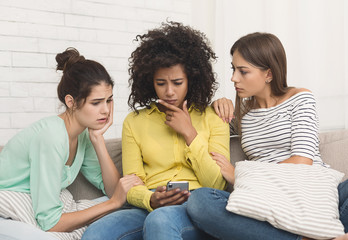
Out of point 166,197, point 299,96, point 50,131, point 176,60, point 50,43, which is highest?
point 50,43

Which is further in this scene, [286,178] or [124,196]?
[124,196]

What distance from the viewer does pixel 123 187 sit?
170 cm

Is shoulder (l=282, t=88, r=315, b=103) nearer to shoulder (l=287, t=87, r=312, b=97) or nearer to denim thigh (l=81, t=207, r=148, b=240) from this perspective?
shoulder (l=287, t=87, r=312, b=97)

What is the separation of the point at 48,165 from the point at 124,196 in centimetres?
34

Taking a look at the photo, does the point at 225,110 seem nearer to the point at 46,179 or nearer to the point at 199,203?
the point at 199,203

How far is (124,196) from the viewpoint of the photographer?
171 cm

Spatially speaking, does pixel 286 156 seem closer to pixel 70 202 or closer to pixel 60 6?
pixel 70 202

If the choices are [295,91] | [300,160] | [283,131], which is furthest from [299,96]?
[300,160]

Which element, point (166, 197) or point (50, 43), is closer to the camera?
point (166, 197)

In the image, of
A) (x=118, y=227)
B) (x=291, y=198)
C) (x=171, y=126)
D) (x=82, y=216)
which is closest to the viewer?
→ (x=291, y=198)

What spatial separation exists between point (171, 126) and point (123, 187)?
0.33m

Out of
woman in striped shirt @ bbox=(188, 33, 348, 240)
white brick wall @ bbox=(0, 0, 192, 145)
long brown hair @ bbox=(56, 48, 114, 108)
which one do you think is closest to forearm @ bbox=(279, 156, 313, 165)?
woman in striped shirt @ bbox=(188, 33, 348, 240)

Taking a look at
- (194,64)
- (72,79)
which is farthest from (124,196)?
(194,64)

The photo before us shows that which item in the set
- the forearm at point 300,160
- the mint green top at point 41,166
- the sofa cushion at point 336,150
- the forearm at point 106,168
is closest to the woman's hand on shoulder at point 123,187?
the forearm at point 106,168
